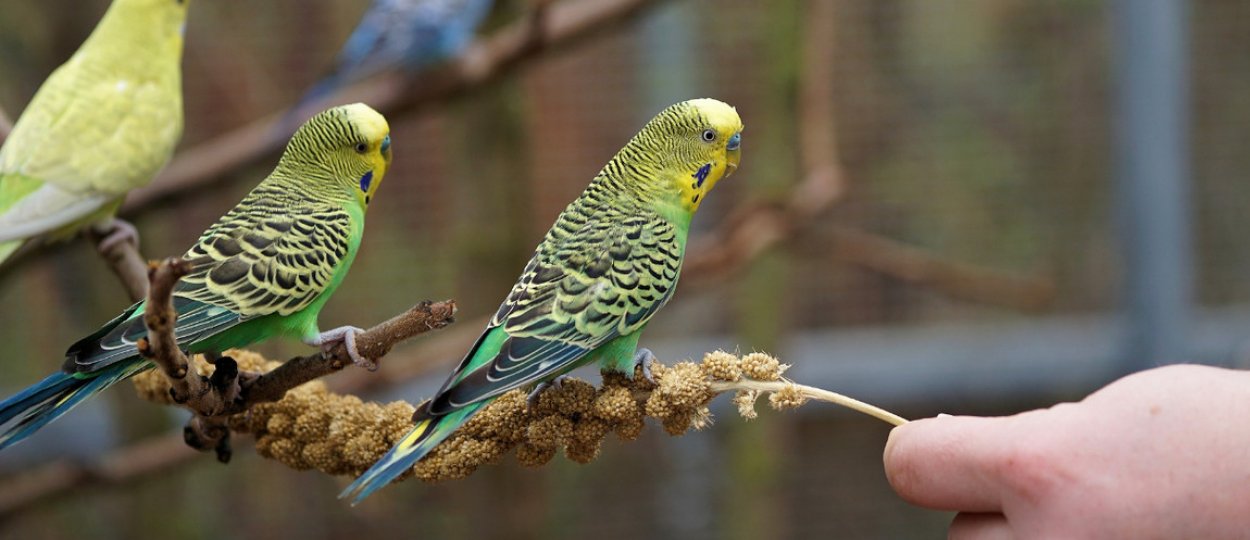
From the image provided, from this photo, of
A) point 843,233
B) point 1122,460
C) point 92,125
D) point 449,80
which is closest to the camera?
point 1122,460

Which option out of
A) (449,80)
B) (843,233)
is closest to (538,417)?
(449,80)

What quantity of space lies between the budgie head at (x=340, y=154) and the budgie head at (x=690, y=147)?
147mm

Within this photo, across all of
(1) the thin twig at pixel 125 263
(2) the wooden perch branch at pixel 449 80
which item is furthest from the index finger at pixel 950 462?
(2) the wooden perch branch at pixel 449 80

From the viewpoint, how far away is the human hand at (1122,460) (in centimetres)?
57

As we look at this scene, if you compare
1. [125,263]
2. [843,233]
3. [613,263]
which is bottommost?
[843,233]

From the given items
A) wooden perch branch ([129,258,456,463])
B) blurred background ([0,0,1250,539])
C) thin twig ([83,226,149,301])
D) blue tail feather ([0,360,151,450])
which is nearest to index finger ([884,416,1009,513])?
wooden perch branch ([129,258,456,463])

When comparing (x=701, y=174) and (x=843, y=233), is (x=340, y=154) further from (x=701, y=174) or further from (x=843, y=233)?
Answer: (x=843, y=233)

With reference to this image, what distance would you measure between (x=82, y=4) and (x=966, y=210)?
177 cm

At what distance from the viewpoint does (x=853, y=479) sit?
8.40 feet

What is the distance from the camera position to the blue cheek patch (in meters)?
0.67

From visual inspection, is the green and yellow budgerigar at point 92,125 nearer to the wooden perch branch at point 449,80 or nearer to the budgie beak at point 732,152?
the budgie beak at point 732,152

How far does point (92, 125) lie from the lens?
2.79 feet

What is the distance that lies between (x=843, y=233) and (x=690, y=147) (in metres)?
1.39

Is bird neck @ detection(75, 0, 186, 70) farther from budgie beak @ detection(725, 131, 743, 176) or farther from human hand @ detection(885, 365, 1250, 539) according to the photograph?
human hand @ detection(885, 365, 1250, 539)
